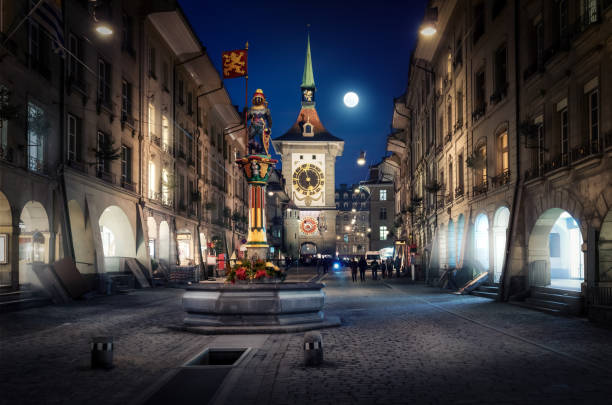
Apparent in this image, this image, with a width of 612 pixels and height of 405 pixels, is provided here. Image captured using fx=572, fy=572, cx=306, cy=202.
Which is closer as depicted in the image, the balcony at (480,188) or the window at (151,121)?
the balcony at (480,188)

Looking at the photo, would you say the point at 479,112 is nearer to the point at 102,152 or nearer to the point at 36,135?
the point at 102,152

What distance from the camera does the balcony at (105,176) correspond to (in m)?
26.8

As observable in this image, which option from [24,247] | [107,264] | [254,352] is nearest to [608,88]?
[254,352]

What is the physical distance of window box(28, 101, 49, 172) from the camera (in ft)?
65.0

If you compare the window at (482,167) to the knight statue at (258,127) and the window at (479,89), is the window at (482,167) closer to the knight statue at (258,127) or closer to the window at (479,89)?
the window at (479,89)

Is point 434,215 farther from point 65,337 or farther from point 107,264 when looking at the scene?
point 65,337

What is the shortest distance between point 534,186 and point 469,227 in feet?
26.3

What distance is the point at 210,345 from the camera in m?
11.2

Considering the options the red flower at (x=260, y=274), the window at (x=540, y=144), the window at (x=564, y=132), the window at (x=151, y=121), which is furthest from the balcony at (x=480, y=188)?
the window at (x=151, y=121)

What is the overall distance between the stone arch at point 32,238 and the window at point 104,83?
6.82 meters

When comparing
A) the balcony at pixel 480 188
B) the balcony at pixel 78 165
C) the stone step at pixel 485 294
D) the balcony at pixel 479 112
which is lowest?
the stone step at pixel 485 294

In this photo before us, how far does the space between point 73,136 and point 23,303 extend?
28.1 feet

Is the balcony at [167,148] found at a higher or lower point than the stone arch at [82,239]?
higher

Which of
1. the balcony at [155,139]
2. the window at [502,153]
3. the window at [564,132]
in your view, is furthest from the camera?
the balcony at [155,139]
